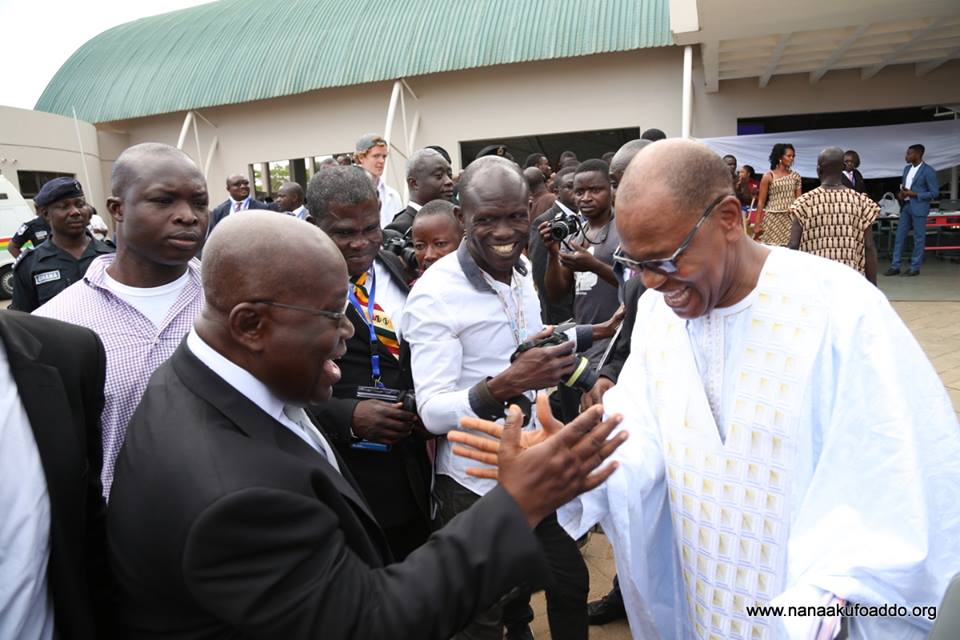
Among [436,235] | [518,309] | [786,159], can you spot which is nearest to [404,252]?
[436,235]

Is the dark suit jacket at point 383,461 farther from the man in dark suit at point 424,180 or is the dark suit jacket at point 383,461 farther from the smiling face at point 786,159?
the smiling face at point 786,159

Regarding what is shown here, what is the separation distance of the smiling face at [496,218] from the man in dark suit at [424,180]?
2.38 meters

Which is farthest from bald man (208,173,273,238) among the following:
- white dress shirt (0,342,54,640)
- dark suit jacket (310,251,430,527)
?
white dress shirt (0,342,54,640)

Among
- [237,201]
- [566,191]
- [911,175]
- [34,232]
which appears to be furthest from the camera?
[911,175]

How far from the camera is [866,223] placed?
5.61 m

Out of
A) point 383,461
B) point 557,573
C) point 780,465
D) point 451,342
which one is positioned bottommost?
point 557,573

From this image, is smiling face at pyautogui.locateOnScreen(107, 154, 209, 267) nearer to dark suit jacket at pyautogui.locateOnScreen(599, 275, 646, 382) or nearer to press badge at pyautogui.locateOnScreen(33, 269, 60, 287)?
dark suit jacket at pyautogui.locateOnScreen(599, 275, 646, 382)

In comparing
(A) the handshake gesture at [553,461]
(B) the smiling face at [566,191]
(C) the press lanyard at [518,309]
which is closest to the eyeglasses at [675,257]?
(A) the handshake gesture at [553,461]

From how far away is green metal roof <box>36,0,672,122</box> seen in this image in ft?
45.2

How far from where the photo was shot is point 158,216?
92.5 inches

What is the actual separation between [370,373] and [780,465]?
1.57 m

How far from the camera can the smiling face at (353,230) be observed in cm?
266

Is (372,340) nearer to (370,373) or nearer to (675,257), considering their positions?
(370,373)

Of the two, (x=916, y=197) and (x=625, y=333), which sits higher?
(x=916, y=197)
